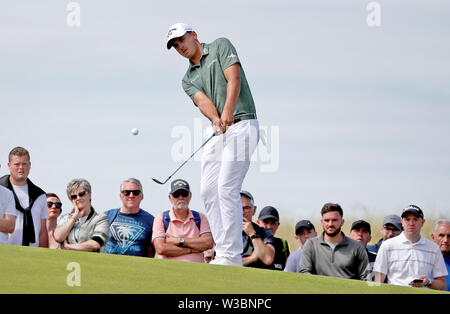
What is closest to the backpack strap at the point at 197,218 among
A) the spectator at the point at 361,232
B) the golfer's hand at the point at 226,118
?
the golfer's hand at the point at 226,118

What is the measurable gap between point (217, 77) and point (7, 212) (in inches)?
138

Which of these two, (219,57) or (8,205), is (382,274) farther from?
(8,205)

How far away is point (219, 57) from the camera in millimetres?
10508

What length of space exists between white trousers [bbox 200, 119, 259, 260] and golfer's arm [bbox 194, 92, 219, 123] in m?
0.26

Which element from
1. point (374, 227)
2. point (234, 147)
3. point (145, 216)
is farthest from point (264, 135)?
point (374, 227)

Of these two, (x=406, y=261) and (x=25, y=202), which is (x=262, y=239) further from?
(x=25, y=202)

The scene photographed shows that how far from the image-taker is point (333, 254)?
11.2 meters

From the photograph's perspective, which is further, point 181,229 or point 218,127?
point 181,229

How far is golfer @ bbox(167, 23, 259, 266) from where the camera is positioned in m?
10.2

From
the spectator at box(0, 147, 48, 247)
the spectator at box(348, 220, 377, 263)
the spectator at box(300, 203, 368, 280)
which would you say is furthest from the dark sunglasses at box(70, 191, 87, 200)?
the spectator at box(348, 220, 377, 263)

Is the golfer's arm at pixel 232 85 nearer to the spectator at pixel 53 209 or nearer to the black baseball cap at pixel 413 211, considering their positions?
the black baseball cap at pixel 413 211

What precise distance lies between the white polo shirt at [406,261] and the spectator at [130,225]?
3.55 metres

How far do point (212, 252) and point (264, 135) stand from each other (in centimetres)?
334

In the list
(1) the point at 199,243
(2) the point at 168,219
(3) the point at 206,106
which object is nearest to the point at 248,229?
(1) the point at 199,243
